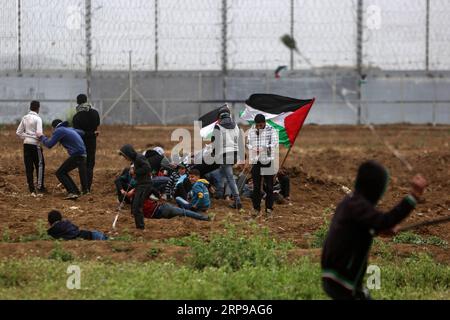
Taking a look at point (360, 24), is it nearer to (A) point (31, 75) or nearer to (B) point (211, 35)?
(B) point (211, 35)

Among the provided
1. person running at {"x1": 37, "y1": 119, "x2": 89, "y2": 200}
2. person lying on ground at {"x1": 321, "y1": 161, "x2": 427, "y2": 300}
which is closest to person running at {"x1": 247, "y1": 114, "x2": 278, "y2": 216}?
person running at {"x1": 37, "y1": 119, "x2": 89, "y2": 200}

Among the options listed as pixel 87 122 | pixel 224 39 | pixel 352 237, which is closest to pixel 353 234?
pixel 352 237

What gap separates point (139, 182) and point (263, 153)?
2.52m

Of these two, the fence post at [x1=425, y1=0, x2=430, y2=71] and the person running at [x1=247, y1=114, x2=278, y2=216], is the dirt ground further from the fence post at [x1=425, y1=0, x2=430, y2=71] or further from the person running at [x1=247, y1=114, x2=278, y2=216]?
the fence post at [x1=425, y1=0, x2=430, y2=71]

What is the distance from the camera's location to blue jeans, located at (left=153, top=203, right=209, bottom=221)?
1355 centimetres

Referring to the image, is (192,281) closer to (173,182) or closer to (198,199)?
(198,199)

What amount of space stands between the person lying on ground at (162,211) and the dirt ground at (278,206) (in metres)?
0.26

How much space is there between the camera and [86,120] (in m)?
16.3

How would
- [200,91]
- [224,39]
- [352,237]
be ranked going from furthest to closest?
[200,91]
[224,39]
[352,237]

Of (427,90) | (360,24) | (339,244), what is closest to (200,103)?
(360,24)

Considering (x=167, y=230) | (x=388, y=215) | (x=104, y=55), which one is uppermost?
(x=104, y=55)

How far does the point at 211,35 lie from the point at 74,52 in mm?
4722

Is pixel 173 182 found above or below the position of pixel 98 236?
above

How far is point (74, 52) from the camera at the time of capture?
31766mm
